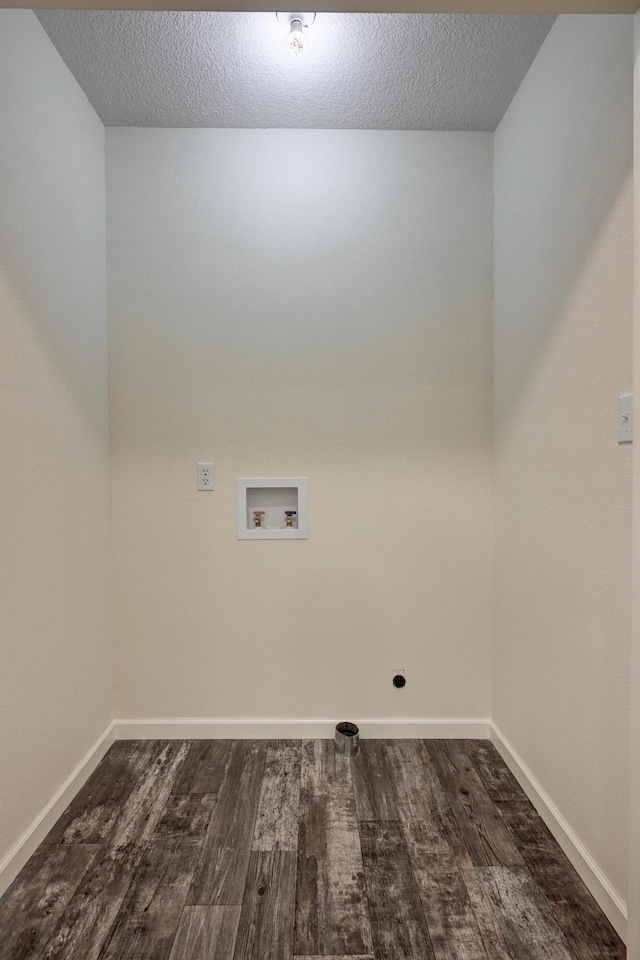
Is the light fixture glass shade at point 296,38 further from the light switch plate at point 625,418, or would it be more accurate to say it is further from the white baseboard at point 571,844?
the white baseboard at point 571,844

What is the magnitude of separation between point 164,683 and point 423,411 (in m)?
1.63

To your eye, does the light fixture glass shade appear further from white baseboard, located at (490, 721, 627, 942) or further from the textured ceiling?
white baseboard, located at (490, 721, 627, 942)

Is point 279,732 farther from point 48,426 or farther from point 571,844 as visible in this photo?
point 48,426

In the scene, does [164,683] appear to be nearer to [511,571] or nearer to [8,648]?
[8,648]

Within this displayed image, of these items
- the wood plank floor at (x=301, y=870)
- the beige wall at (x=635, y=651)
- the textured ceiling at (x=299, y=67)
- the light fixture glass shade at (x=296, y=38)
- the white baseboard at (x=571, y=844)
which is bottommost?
the wood plank floor at (x=301, y=870)

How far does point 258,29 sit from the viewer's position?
1.76 meters

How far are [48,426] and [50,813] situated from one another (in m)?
1.27

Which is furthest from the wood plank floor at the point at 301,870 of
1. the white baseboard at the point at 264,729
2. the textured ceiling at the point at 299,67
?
the textured ceiling at the point at 299,67

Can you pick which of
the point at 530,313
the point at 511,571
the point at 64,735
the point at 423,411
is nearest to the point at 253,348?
the point at 423,411

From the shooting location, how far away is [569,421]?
5.57 ft

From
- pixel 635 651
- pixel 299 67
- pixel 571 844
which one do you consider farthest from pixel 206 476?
pixel 571 844

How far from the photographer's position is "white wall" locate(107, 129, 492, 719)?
2.33 metres

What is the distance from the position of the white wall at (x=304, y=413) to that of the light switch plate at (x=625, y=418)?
39.1 inches

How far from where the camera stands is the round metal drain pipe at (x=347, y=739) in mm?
2242
